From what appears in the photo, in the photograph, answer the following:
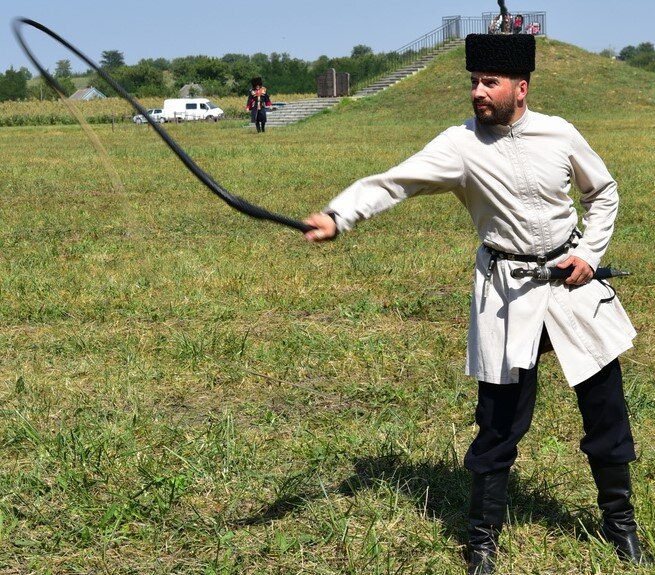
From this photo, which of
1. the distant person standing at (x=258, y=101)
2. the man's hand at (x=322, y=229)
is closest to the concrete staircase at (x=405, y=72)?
the distant person standing at (x=258, y=101)

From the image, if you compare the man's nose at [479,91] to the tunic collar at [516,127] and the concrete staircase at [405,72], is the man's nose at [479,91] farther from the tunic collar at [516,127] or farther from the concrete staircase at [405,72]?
the concrete staircase at [405,72]

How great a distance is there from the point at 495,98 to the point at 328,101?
3979 centimetres

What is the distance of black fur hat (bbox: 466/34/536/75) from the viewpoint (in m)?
3.35

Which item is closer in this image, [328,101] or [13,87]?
[328,101]

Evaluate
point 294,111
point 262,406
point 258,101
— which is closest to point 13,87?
point 294,111

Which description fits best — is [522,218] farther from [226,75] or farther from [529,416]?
[226,75]

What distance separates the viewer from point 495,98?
3.37 meters

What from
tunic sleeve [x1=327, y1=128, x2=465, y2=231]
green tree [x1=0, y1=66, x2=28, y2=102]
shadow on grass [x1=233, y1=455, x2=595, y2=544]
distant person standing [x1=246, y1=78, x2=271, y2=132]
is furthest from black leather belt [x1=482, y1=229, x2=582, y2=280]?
green tree [x1=0, y1=66, x2=28, y2=102]

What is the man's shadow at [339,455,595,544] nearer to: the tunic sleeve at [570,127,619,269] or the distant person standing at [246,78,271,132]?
the tunic sleeve at [570,127,619,269]

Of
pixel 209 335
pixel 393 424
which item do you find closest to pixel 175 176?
pixel 209 335

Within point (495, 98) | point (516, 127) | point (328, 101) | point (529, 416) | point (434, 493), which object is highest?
point (495, 98)

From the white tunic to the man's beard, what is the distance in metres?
0.04

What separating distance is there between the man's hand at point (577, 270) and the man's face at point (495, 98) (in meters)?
0.54

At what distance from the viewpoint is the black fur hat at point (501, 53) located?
3350 mm
